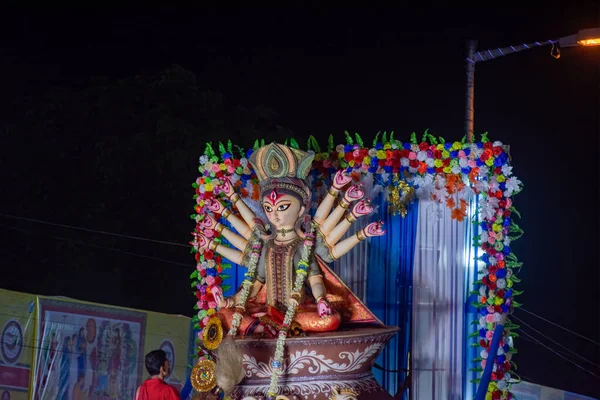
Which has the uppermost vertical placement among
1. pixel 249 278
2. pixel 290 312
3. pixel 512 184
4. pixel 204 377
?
pixel 512 184

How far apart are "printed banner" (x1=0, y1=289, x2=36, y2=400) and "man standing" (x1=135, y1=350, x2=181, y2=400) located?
391cm

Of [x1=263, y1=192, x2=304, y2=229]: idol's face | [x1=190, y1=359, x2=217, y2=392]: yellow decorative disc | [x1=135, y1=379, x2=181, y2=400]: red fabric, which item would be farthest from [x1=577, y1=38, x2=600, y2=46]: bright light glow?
[x1=135, y1=379, x2=181, y2=400]: red fabric

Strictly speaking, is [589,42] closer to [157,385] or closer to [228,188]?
[228,188]

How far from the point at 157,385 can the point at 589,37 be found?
17.3 feet

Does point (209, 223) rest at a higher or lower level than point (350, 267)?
higher

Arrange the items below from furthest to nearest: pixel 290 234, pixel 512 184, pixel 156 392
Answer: pixel 512 184, pixel 290 234, pixel 156 392

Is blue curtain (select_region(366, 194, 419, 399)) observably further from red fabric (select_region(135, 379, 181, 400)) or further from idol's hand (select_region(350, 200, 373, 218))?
red fabric (select_region(135, 379, 181, 400))

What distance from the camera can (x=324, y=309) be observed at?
25.8ft

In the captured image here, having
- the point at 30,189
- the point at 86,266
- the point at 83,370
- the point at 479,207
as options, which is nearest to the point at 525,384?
the point at 479,207

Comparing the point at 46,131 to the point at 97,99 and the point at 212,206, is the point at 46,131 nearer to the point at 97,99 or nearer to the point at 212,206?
the point at 97,99

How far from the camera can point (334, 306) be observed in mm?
8281

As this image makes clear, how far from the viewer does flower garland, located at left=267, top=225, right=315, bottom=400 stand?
7.68 meters

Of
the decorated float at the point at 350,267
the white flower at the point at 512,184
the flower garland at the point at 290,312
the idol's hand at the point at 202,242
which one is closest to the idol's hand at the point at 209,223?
the decorated float at the point at 350,267

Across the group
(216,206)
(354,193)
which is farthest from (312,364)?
(216,206)
